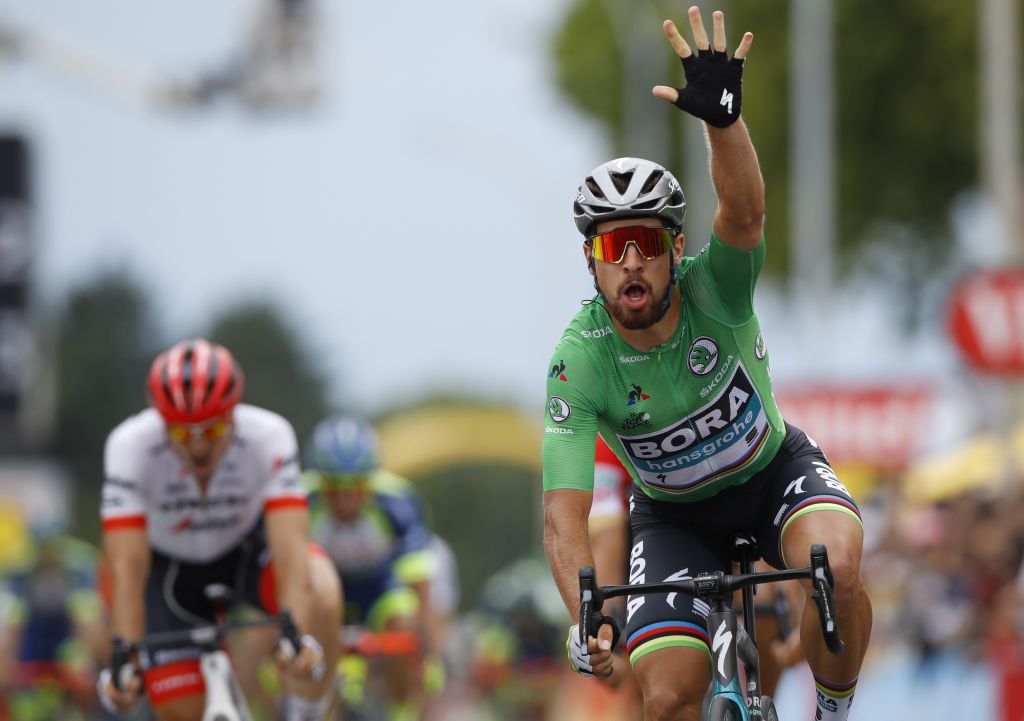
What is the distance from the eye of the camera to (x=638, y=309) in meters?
6.86

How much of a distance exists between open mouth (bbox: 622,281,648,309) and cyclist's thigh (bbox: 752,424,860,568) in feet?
3.03

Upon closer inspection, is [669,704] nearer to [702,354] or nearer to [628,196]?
[702,354]

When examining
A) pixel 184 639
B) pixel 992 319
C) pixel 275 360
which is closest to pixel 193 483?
pixel 184 639

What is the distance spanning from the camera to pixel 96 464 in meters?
79.6

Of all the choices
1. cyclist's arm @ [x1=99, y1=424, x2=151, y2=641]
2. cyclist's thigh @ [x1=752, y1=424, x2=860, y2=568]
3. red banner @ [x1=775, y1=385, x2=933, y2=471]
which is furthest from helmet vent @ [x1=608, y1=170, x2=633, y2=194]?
red banner @ [x1=775, y1=385, x2=933, y2=471]

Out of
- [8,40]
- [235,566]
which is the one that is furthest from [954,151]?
[235,566]

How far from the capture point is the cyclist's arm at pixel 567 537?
6.72 m

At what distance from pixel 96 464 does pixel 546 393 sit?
74.5 meters

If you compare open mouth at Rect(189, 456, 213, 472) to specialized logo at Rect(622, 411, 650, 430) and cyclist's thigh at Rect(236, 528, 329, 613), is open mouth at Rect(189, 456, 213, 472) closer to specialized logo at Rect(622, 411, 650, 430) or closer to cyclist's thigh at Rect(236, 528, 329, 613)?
cyclist's thigh at Rect(236, 528, 329, 613)

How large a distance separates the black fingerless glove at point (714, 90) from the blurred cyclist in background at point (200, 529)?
9.31 feet

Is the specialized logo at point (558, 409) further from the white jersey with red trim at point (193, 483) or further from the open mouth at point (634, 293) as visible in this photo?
the white jersey with red trim at point (193, 483)

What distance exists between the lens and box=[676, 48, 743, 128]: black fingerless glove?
6.65 metres

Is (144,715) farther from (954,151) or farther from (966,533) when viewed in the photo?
(954,151)

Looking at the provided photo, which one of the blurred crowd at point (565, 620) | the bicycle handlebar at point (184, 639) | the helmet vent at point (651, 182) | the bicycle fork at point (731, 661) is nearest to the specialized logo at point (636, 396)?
the helmet vent at point (651, 182)
